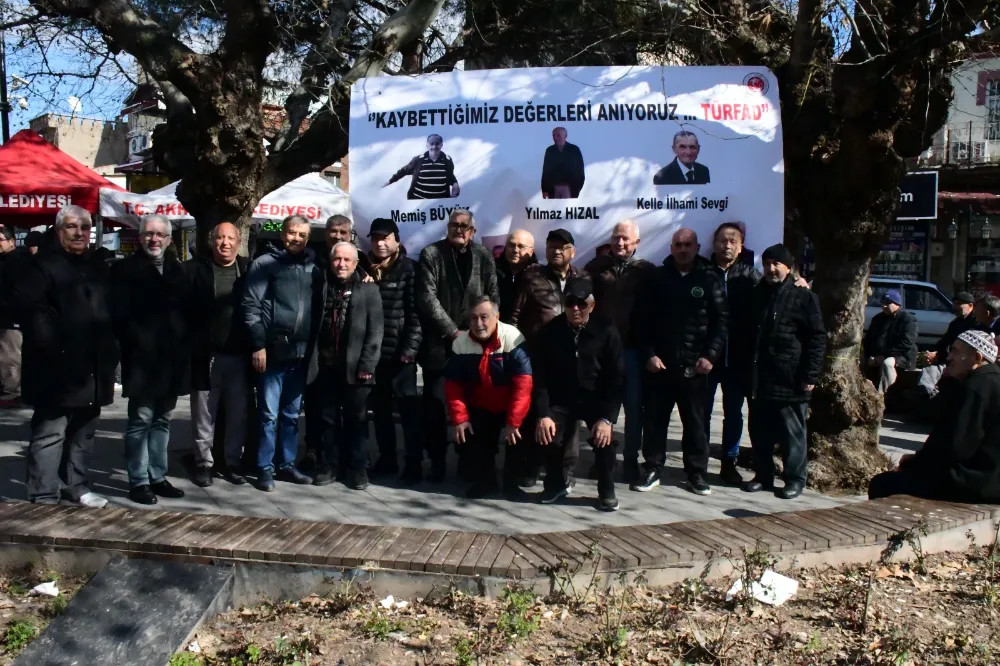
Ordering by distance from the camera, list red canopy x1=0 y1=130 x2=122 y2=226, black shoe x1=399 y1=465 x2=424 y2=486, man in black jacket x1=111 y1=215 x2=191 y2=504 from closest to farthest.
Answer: man in black jacket x1=111 y1=215 x2=191 y2=504, black shoe x1=399 y1=465 x2=424 y2=486, red canopy x1=0 y1=130 x2=122 y2=226

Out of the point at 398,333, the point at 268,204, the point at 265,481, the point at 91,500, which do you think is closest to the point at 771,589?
the point at 398,333

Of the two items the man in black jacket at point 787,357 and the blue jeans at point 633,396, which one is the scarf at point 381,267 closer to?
the blue jeans at point 633,396

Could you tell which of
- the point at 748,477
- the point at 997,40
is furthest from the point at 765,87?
the point at 748,477

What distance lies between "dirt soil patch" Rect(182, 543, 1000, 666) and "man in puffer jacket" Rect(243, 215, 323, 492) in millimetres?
2074

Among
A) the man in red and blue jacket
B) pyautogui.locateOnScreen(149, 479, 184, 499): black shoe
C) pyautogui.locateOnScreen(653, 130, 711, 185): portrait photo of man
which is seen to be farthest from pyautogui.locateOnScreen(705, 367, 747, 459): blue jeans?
pyautogui.locateOnScreen(149, 479, 184, 499): black shoe

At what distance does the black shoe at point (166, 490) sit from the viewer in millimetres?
5848

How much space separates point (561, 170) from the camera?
6398mm

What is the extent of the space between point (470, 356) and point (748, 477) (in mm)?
2480

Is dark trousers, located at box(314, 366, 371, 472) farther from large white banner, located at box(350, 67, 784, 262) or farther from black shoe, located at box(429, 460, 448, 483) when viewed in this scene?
large white banner, located at box(350, 67, 784, 262)

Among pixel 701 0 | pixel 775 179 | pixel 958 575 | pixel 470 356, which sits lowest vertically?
pixel 958 575

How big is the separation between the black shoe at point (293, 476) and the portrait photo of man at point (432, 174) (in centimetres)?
212

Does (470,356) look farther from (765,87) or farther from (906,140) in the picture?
(906,140)

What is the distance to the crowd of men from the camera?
5.73 m

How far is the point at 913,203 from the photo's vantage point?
16.1 meters
